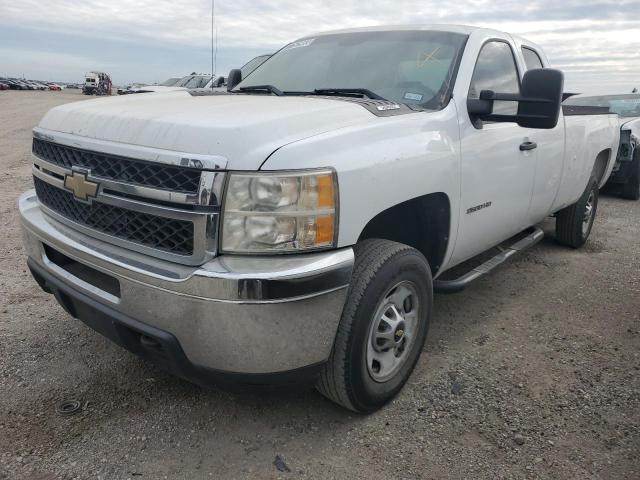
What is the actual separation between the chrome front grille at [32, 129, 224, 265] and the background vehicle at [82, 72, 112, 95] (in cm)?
5722

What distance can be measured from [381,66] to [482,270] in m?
1.44

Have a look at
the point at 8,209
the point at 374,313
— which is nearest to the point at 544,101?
the point at 374,313

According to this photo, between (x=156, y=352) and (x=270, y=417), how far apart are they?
0.75 metres

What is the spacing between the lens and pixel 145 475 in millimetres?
2252

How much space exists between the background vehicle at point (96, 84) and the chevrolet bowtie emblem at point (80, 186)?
57.2 meters

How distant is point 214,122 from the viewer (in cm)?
216

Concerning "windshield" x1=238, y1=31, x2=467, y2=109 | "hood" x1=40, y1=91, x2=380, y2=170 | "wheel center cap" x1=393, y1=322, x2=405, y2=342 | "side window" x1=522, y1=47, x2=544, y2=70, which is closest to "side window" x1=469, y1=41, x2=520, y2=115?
"windshield" x1=238, y1=31, x2=467, y2=109

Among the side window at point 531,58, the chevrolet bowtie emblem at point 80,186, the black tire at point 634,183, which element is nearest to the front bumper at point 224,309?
the chevrolet bowtie emblem at point 80,186

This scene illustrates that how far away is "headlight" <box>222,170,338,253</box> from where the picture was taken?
201 cm

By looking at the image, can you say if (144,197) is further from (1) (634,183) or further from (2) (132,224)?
(1) (634,183)

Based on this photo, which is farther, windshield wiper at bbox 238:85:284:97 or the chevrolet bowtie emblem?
windshield wiper at bbox 238:85:284:97

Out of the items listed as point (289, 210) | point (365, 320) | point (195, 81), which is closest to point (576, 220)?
point (365, 320)

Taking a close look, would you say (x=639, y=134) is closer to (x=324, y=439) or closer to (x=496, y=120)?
(x=496, y=120)

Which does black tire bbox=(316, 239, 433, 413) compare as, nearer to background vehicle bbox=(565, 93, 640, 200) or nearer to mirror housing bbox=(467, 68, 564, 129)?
mirror housing bbox=(467, 68, 564, 129)
